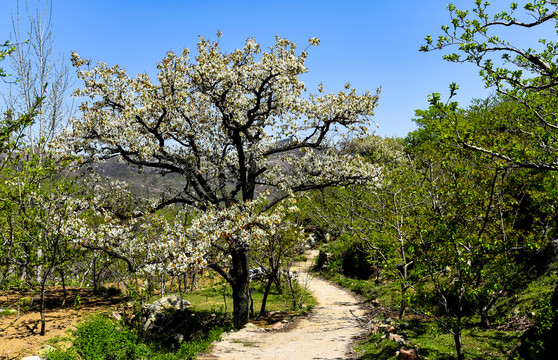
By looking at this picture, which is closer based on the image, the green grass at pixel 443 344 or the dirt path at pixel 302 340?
the green grass at pixel 443 344

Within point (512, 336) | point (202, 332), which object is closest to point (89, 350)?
point (202, 332)

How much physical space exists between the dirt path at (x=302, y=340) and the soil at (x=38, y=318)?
5723mm

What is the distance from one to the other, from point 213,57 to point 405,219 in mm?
11298

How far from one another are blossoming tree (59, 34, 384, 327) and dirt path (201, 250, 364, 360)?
214 centimetres

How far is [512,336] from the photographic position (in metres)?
11.2

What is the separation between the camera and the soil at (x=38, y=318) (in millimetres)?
10886

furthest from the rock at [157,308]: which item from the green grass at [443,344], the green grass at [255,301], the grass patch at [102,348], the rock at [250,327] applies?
the green grass at [443,344]

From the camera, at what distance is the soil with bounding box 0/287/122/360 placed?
429 inches

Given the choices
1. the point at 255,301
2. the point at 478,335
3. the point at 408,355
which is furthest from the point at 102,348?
the point at 255,301

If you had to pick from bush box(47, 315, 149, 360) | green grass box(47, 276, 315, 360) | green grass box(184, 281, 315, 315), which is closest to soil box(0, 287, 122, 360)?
green grass box(47, 276, 315, 360)

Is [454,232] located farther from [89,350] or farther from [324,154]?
[89,350]

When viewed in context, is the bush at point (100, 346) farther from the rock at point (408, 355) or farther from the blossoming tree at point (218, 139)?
the rock at point (408, 355)

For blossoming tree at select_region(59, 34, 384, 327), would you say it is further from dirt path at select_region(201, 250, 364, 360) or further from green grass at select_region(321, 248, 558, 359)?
green grass at select_region(321, 248, 558, 359)

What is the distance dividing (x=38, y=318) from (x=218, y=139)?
10.5 meters
